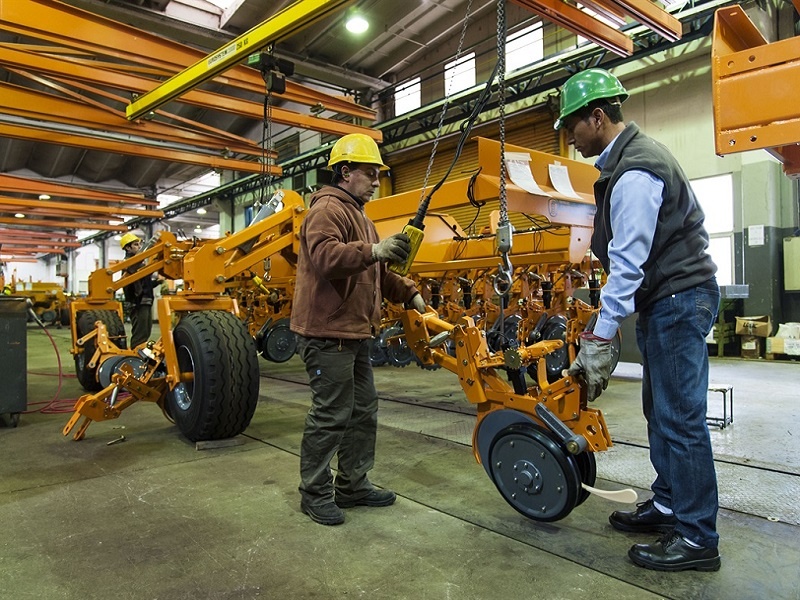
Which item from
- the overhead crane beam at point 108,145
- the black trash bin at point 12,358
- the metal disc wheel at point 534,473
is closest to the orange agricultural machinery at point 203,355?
the black trash bin at point 12,358

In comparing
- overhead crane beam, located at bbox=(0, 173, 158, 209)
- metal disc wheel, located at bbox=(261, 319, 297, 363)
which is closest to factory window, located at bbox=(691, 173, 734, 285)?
metal disc wheel, located at bbox=(261, 319, 297, 363)

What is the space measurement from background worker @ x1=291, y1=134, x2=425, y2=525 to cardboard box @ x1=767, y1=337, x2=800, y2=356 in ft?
27.8

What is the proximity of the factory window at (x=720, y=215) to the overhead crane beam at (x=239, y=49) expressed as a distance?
7823mm

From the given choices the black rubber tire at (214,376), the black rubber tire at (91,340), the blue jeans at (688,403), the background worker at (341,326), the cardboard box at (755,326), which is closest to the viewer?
the blue jeans at (688,403)

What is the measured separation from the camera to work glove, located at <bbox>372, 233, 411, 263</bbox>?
237cm

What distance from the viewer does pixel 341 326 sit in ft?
8.42

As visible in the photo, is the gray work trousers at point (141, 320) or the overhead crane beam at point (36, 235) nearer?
the gray work trousers at point (141, 320)

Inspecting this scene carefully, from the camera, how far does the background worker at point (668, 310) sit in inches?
80.4

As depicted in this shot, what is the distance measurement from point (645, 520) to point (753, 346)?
816 centimetres

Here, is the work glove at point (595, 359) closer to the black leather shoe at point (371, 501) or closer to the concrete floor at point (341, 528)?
the concrete floor at point (341, 528)

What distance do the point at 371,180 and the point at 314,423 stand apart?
3.99 feet

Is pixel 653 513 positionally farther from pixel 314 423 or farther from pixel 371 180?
pixel 371 180

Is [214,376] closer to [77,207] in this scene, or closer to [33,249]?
[77,207]

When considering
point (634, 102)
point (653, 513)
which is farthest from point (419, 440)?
point (634, 102)
